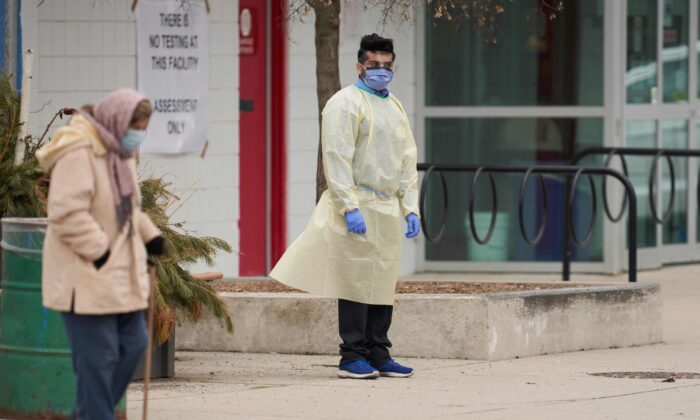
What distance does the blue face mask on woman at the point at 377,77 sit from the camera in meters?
8.06

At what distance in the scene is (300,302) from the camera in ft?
30.3

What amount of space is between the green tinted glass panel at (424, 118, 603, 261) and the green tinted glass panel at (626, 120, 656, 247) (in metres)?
0.51

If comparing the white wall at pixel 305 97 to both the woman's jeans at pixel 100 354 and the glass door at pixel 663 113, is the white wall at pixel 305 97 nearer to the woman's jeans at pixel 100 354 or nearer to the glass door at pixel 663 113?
the glass door at pixel 663 113

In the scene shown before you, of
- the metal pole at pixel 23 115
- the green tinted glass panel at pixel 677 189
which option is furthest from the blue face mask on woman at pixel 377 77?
the green tinted glass panel at pixel 677 189

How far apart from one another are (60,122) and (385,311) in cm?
425

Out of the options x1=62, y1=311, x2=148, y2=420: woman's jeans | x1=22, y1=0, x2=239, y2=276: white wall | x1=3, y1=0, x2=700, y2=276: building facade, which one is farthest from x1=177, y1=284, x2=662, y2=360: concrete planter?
x1=62, y1=311, x2=148, y2=420: woman's jeans

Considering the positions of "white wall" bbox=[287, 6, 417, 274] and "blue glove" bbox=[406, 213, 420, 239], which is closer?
"blue glove" bbox=[406, 213, 420, 239]

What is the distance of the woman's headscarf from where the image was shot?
5648 millimetres

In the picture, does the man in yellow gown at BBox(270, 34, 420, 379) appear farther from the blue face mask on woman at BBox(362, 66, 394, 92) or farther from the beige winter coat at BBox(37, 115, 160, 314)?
the beige winter coat at BBox(37, 115, 160, 314)

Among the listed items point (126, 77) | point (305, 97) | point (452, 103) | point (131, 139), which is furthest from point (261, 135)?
point (131, 139)

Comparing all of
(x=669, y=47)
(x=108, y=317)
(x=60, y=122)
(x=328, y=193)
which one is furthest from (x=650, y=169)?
(x=108, y=317)

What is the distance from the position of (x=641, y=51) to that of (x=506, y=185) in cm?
177

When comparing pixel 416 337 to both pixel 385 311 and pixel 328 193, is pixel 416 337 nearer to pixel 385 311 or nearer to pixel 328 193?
pixel 385 311

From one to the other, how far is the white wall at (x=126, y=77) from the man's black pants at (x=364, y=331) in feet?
10.9
